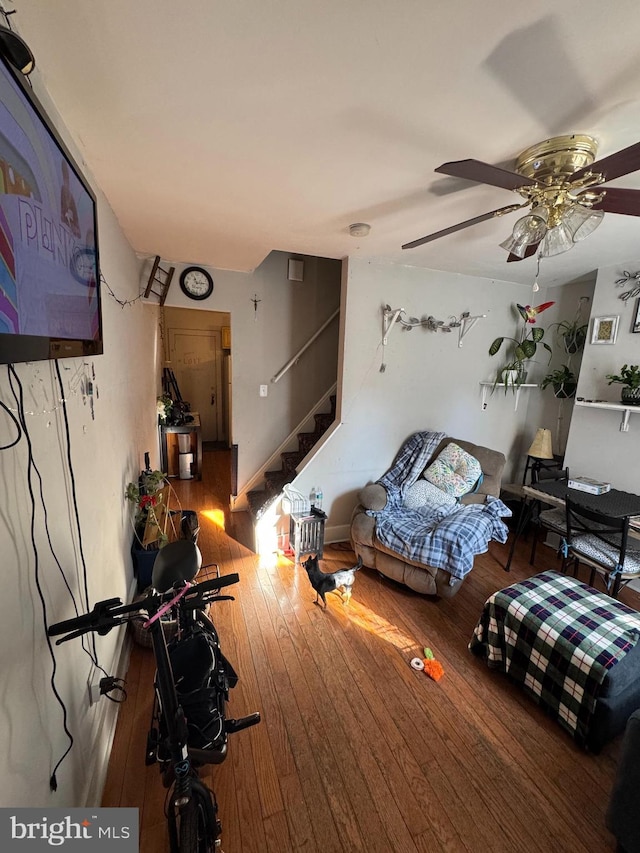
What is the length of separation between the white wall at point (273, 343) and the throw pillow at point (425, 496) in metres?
1.56

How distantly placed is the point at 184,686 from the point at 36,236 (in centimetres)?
143

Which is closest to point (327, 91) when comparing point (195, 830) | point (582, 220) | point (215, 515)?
point (582, 220)

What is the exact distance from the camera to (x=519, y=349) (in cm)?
330

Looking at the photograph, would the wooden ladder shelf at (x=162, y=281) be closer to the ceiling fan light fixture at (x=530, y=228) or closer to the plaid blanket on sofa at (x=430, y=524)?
the plaid blanket on sofa at (x=430, y=524)

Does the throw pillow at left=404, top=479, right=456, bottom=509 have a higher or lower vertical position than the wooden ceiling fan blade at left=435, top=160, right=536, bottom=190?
lower

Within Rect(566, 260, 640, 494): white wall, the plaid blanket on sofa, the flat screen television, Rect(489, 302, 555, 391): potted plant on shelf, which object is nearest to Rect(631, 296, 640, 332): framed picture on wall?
Rect(566, 260, 640, 494): white wall

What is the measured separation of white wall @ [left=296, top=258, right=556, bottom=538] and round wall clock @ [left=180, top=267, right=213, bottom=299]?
1.36 metres

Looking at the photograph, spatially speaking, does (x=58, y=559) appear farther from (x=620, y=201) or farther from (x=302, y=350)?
(x=302, y=350)

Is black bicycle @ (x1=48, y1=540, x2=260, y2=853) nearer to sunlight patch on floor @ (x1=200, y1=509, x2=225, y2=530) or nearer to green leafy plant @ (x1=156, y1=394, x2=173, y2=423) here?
sunlight patch on floor @ (x1=200, y1=509, x2=225, y2=530)

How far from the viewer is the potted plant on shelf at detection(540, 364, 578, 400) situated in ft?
10.7

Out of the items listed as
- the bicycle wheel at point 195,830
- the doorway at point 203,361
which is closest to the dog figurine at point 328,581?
the bicycle wheel at point 195,830

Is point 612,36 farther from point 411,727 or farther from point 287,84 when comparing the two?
point 411,727

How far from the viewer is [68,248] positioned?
3.28ft

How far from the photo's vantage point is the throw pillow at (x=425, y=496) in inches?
110
